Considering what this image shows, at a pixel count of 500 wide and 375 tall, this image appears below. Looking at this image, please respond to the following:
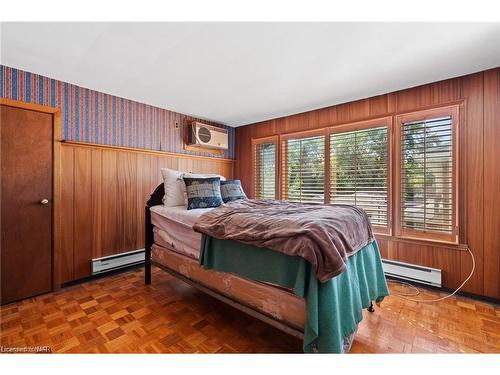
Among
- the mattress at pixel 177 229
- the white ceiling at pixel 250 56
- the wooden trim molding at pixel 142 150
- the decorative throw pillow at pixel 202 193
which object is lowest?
the mattress at pixel 177 229

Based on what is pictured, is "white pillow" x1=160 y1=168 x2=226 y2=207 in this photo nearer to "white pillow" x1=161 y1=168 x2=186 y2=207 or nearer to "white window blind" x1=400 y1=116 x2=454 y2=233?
"white pillow" x1=161 y1=168 x2=186 y2=207

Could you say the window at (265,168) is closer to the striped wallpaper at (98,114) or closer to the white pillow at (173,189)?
the striped wallpaper at (98,114)

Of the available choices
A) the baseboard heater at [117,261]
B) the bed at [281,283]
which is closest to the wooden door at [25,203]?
the baseboard heater at [117,261]

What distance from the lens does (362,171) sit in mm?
3041

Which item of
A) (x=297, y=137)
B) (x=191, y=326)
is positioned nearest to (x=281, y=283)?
(x=191, y=326)

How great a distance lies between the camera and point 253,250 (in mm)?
1578

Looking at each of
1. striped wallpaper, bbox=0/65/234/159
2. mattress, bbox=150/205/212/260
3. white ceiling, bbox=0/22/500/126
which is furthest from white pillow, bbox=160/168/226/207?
white ceiling, bbox=0/22/500/126

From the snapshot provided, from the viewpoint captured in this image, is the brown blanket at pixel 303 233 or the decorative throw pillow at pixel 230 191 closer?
the brown blanket at pixel 303 233

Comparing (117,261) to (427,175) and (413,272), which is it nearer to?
(413,272)

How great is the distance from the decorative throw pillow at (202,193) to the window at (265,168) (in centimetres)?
150

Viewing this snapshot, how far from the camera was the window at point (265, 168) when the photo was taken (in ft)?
13.2
